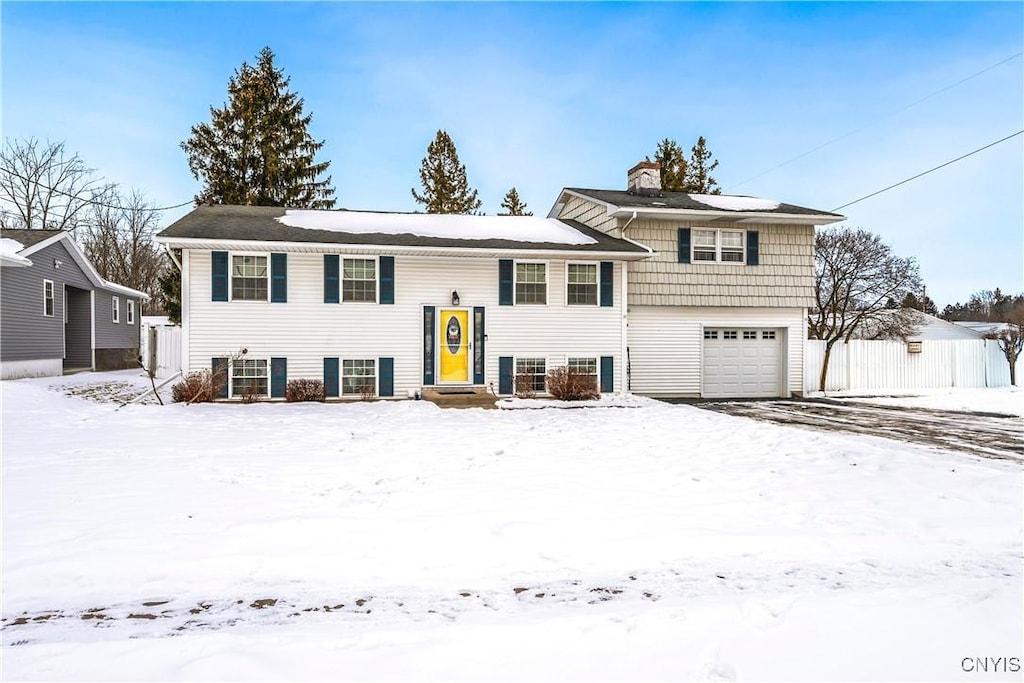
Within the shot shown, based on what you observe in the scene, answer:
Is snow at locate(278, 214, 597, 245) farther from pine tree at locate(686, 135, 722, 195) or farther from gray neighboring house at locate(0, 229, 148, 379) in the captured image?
pine tree at locate(686, 135, 722, 195)

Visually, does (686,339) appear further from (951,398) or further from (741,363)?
(951,398)

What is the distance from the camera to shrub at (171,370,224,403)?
12.6 meters

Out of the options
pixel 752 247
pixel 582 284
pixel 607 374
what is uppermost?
pixel 752 247

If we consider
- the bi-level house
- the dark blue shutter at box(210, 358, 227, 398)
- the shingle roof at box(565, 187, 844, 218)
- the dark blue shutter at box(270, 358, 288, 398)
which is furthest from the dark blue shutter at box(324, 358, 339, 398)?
the shingle roof at box(565, 187, 844, 218)

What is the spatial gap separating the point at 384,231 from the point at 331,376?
3.81 metres

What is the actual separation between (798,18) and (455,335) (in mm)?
12746

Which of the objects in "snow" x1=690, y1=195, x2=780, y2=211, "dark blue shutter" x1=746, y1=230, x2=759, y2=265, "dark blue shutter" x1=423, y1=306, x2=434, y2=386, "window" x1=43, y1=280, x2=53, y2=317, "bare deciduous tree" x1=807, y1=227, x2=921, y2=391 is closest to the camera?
"dark blue shutter" x1=423, y1=306, x2=434, y2=386

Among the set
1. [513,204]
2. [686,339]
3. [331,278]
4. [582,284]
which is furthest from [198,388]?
[513,204]

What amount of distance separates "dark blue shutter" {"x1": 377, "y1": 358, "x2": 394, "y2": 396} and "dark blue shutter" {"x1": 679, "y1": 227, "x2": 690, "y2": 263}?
8.24 meters

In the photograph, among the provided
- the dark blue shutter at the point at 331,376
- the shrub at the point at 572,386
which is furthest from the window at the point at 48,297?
the shrub at the point at 572,386

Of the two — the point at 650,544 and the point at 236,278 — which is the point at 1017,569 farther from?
the point at 236,278

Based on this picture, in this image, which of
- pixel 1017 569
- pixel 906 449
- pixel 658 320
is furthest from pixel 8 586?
pixel 658 320

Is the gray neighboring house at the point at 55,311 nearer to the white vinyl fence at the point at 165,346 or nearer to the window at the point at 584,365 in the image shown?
the white vinyl fence at the point at 165,346

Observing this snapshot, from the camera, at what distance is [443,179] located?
30.6m
